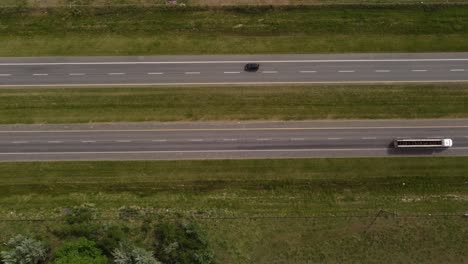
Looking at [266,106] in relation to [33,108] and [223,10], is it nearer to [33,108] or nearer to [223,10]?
[223,10]

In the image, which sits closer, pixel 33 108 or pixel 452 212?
pixel 452 212

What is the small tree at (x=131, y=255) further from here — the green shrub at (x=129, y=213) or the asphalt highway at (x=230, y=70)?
the asphalt highway at (x=230, y=70)

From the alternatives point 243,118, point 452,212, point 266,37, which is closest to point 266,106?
point 243,118

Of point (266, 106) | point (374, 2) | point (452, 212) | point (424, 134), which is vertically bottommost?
point (452, 212)

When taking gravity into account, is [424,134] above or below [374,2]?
below

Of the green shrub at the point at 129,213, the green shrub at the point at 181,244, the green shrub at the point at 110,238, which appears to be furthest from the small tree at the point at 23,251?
the green shrub at the point at 181,244

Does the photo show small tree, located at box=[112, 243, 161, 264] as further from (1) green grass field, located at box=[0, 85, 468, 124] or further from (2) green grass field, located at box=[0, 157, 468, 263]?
(1) green grass field, located at box=[0, 85, 468, 124]

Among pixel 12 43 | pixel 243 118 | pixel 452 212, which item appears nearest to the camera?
pixel 452 212

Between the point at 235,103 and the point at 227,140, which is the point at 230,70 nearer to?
the point at 235,103

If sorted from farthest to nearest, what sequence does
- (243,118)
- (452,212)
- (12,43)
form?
(12,43) < (243,118) < (452,212)
